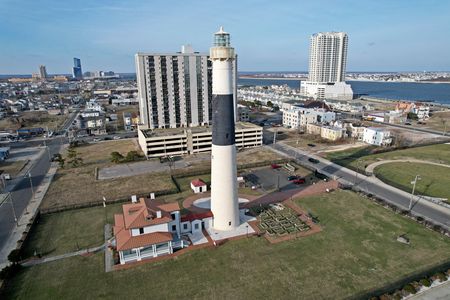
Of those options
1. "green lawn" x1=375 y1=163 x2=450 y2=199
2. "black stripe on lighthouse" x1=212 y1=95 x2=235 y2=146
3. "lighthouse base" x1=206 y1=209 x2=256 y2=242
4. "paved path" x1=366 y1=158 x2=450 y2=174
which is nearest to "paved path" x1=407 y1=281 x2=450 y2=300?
"lighthouse base" x1=206 y1=209 x2=256 y2=242

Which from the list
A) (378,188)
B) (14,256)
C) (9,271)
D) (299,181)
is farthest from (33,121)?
(378,188)

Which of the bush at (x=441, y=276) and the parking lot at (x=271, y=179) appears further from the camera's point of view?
the parking lot at (x=271, y=179)

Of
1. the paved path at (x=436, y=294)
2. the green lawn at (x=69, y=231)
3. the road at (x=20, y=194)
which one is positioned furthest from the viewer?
the road at (x=20, y=194)

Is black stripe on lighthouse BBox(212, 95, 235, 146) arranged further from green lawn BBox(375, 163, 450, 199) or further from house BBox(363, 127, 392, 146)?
house BBox(363, 127, 392, 146)

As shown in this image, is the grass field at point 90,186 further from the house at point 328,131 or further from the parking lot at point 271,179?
the house at point 328,131

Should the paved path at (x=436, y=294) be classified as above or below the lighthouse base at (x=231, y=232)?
below

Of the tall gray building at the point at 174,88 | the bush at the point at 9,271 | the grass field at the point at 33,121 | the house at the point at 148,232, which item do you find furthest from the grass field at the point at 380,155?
the grass field at the point at 33,121
